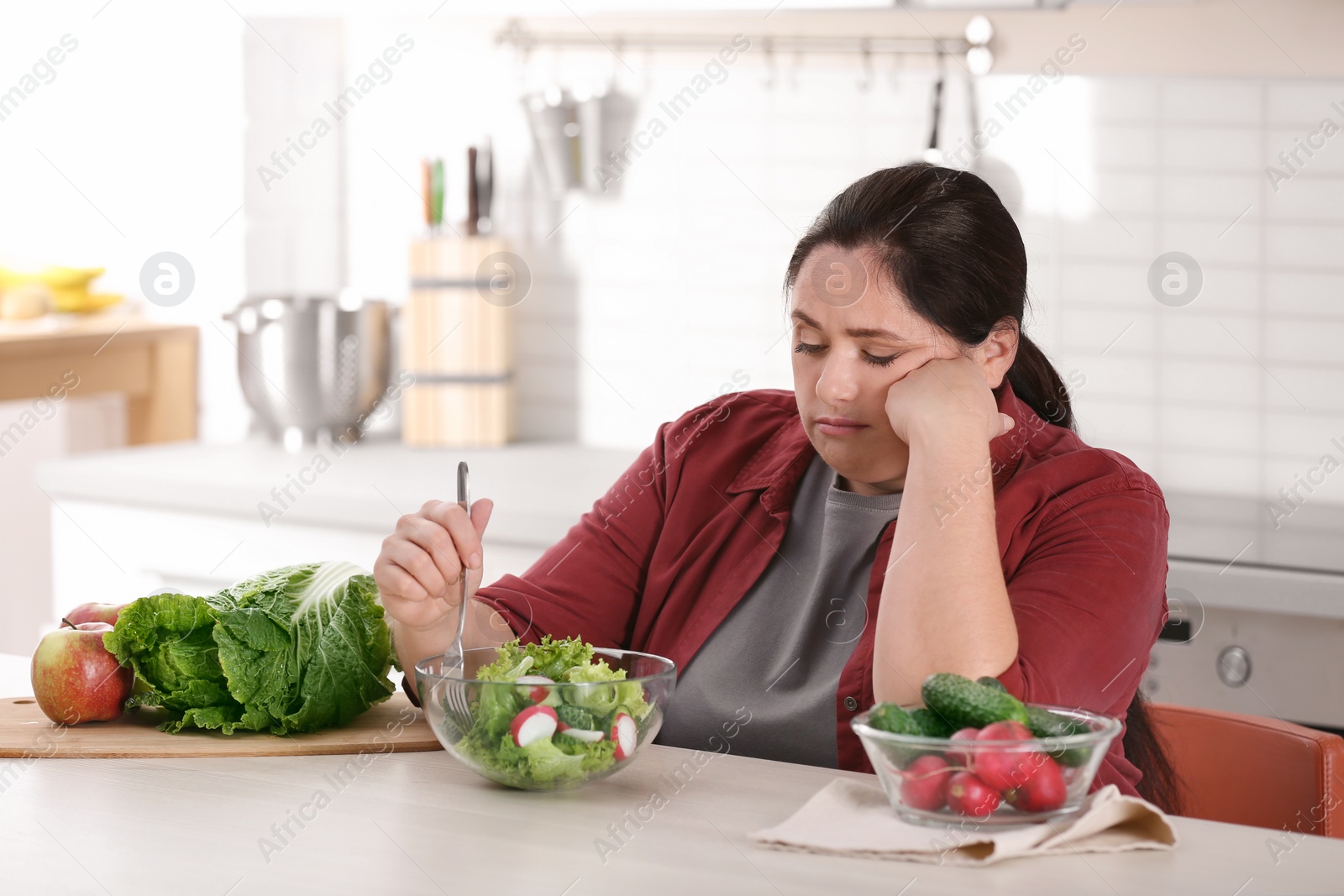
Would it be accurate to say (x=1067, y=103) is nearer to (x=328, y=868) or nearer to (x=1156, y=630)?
(x=1156, y=630)

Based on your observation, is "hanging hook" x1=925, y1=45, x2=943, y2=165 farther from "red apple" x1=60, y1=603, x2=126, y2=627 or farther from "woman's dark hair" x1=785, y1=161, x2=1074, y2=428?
"red apple" x1=60, y1=603, x2=126, y2=627

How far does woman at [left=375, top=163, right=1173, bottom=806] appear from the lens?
1273 millimetres

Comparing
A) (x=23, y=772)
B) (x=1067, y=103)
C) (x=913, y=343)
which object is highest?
(x=1067, y=103)

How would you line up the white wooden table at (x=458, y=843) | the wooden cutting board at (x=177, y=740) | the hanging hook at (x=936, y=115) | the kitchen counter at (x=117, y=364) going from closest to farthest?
the white wooden table at (x=458, y=843) → the wooden cutting board at (x=177, y=740) → the hanging hook at (x=936, y=115) → the kitchen counter at (x=117, y=364)

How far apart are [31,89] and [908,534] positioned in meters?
3.03

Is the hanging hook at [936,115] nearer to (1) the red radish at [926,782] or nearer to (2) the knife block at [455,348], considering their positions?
(2) the knife block at [455,348]

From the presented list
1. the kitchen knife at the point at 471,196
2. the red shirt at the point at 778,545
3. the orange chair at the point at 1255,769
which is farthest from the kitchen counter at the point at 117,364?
the orange chair at the point at 1255,769

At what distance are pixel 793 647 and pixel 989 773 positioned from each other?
20.2 inches

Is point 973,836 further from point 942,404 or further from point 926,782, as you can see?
point 942,404

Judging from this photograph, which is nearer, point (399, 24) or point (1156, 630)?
point (1156, 630)

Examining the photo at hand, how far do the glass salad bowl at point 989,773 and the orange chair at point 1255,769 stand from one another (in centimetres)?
48

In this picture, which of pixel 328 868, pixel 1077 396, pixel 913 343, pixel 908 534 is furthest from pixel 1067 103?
pixel 328 868

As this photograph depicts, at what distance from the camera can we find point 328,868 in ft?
3.20

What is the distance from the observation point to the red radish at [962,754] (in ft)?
3.26
